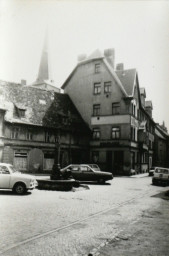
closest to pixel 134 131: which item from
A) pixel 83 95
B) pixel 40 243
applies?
pixel 83 95

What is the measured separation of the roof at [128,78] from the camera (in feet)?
124

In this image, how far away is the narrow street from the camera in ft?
21.4

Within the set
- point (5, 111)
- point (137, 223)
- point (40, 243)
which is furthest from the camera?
point (5, 111)

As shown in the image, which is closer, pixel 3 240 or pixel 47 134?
pixel 3 240

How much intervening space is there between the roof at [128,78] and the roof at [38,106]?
7428 millimetres

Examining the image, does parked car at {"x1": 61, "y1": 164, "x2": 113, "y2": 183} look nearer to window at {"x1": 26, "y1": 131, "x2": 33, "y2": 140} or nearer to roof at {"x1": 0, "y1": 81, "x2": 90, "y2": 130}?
window at {"x1": 26, "y1": 131, "x2": 33, "y2": 140}

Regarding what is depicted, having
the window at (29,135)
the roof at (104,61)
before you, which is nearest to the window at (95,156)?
the roof at (104,61)

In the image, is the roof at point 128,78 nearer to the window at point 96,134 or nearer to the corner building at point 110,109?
the corner building at point 110,109

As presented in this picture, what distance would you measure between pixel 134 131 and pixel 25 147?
1474 centimetres

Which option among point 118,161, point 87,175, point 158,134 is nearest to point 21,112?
point 118,161

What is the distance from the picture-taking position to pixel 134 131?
38594mm

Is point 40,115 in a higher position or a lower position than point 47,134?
higher

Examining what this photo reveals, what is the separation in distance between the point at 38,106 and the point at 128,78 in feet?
42.0

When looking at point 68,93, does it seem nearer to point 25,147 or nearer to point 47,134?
point 47,134
